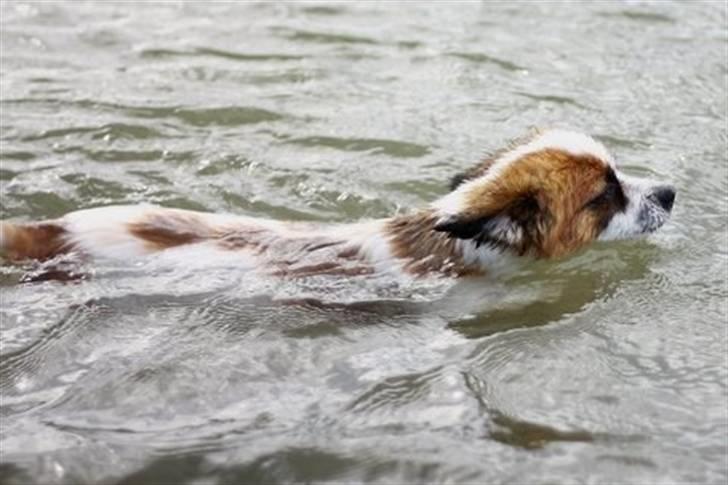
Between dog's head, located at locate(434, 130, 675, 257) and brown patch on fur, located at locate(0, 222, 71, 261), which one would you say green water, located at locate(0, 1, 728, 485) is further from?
dog's head, located at locate(434, 130, 675, 257)

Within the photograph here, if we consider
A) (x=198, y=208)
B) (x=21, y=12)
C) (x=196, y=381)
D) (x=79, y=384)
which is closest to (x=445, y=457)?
(x=196, y=381)

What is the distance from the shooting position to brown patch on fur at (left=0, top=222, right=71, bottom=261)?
17.8 feet

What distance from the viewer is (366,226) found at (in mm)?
5883

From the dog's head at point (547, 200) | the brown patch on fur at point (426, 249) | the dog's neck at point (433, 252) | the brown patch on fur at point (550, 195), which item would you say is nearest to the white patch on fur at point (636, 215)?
the dog's head at point (547, 200)

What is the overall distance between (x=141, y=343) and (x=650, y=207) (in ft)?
8.57

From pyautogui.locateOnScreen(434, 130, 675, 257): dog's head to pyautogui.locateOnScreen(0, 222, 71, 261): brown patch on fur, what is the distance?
5.60 ft

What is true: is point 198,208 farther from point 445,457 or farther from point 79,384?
point 445,457

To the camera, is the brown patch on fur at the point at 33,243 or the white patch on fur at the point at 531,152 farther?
the white patch on fur at the point at 531,152

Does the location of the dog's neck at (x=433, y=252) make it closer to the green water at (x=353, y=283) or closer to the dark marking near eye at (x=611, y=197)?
the green water at (x=353, y=283)

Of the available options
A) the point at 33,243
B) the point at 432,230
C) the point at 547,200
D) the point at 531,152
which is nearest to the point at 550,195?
the point at 547,200

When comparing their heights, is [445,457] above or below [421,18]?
below

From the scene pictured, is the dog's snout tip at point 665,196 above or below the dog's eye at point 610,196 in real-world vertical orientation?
below

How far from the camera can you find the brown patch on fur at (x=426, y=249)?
226 inches

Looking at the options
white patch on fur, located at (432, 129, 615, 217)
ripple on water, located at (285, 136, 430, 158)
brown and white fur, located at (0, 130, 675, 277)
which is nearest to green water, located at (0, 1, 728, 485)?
ripple on water, located at (285, 136, 430, 158)
